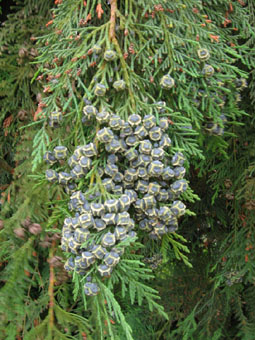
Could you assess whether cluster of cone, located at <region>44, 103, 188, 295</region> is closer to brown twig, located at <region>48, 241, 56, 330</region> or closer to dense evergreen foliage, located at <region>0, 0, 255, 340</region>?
dense evergreen foliage, located at <region>0, 0, 255, 340</region>

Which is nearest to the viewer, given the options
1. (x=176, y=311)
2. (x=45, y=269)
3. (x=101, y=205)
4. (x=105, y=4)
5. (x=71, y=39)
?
(x=101, y=205)

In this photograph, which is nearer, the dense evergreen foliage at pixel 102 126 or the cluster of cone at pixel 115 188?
the cluster of cone at pixel 115 188

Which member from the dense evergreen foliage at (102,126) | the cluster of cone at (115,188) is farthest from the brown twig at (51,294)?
the cluster of cone at (115,188)

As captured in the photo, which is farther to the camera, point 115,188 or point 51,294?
point 51,294

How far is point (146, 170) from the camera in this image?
118 cm

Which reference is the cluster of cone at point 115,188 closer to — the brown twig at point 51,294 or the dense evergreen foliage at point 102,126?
the dense evergreen foliage at point 102,126

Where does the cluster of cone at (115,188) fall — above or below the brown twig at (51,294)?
above

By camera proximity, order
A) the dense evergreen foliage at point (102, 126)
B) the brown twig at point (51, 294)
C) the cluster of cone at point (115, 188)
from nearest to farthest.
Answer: the cluster of cone at point (115, 188) < the dense evergreen foliage at point (102, 126) < the brown twig at point (51, 294)

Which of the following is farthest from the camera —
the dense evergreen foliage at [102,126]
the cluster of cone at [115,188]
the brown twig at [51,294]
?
the brown twig at [51,294]

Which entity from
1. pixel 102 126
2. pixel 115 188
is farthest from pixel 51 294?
pixel 102 126

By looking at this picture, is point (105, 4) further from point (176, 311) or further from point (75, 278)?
point (176, 311)

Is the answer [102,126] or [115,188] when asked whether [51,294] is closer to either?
[115,188]

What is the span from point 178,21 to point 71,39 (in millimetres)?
437

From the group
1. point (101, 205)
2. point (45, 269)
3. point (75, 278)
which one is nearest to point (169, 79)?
point (101, 205)
